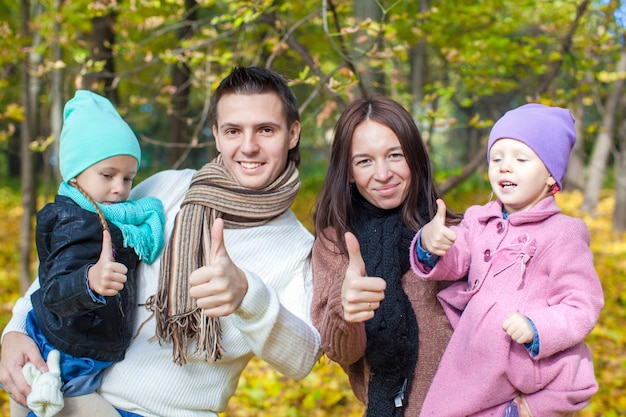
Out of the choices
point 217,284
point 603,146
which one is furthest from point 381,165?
point 603,146

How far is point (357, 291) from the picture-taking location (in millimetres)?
1799

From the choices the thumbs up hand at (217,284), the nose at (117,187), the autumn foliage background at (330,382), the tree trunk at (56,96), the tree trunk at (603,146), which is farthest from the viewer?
the tree trunk at (603,146)

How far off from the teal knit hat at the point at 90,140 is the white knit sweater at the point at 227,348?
0.40 meters

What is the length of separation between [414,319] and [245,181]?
852 mm

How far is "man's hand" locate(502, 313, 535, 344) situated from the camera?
1.82m

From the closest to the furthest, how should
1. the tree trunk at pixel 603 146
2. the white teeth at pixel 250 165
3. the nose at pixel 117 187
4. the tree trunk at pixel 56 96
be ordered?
the nose at pixel 117 187 < the white teeth at pixel 250 165 < the tree trunk at pixel 56 96 < the tree trunk at pixel 603 146

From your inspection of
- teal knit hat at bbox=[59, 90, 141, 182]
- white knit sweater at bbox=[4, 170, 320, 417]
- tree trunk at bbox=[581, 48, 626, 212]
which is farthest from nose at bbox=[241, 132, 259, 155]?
tree trunk at bbox=[581, 48, 626, 212]

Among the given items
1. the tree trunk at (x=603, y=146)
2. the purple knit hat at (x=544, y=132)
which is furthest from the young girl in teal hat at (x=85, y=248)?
the tree trunk at (x=603, y=146)

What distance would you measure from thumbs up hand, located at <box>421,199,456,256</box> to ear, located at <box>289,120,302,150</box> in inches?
31.7

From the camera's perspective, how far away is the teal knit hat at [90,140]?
2.26 m

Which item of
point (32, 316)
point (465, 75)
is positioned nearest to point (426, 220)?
point (32, 316)

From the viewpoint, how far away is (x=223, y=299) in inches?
70.2

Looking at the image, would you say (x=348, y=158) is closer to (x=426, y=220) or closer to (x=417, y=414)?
(x=426, y=220)

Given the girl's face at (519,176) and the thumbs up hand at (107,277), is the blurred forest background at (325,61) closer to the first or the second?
the girl's face at (519,176)
